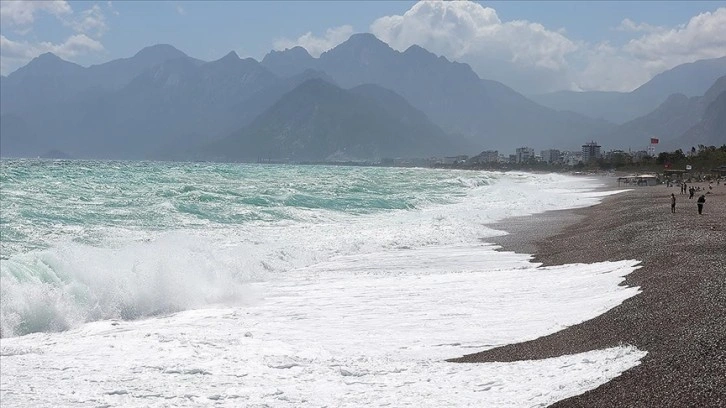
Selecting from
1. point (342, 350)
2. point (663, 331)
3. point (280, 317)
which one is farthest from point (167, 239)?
point (663, 331)

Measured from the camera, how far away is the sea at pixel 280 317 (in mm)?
8781

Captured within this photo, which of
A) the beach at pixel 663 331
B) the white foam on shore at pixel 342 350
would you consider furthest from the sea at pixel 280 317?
the beach at pixel 663 331

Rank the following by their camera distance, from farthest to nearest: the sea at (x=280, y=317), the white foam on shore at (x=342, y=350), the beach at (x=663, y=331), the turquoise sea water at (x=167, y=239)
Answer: the turquoise sea water at (x=167, y=239)
the sea at (x=280, y=317)
the white foam on shore at (x=342, y=350)
the beach at (x=663, y=331)

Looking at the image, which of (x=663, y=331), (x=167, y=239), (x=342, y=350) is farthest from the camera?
(x=167, y=239)

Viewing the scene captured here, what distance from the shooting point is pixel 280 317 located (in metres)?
13.5

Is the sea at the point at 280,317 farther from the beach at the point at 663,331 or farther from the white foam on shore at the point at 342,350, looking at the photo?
the beach at the point at 663,331

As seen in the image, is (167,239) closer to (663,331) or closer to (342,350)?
(342,350)

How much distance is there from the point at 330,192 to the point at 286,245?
29797 millimetres

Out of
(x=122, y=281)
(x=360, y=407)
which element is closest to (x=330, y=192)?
(x=122, y=281)

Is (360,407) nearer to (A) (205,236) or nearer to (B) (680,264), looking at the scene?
(B) (680,264)

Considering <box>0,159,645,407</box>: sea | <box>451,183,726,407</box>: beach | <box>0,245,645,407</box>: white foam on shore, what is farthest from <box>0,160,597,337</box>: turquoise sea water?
<box>451,183,726,407</box>: beach

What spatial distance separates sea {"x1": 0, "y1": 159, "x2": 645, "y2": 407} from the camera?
8.78 metres

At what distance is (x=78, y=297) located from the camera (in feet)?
48.3

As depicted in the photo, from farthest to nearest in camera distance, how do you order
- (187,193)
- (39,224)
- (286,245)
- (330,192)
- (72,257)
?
(330,192), (187,193), (39,224), (286,245), (72,257)
